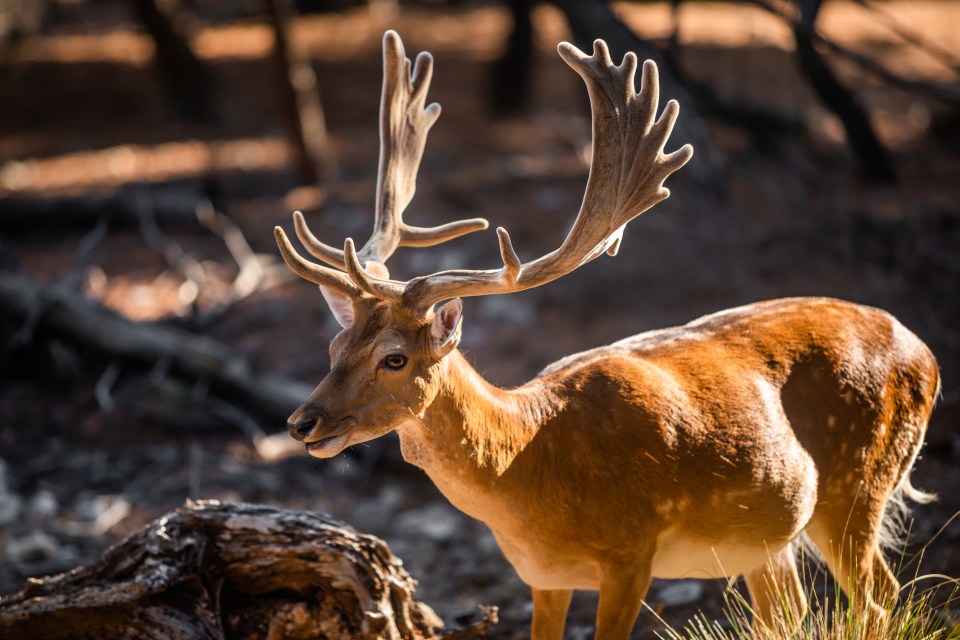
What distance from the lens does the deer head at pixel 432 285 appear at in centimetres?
361

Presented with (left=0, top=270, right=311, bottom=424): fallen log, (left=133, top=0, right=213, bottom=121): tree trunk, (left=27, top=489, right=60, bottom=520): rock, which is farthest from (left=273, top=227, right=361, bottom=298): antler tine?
(left=133, top=0, right=213, bottom=121): tree trunk

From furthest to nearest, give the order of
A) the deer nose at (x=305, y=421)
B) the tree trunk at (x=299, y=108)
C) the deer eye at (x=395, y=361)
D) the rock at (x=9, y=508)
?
the tree trunk at (x=299, y=108) < the rock at (x=9, y=508) < the deer eye at (x=395, y=361) < the deer nose at (x=305, y=421)

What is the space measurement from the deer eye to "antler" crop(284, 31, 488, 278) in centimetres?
60

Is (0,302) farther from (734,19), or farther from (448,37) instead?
(734,19)

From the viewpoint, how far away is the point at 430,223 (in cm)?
1152

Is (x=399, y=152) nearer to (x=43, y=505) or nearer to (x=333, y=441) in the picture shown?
(x=333, y=441)

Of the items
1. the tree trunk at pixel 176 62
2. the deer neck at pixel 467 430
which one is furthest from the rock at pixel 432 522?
the tree trunk at pixel 176 62

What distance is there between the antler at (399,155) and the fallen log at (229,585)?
1.28 metres

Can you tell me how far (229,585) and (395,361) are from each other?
5.15 ft

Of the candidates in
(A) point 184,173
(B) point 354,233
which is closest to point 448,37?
(A) point 184,173

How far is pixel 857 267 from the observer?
9.32m

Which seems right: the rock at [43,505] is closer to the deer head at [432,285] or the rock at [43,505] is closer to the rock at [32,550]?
the rock at [32,550]

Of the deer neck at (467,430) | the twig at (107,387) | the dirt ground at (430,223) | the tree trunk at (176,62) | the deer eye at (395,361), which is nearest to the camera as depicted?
the deer eye at (395,361)

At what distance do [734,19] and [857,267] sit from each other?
1025cm
